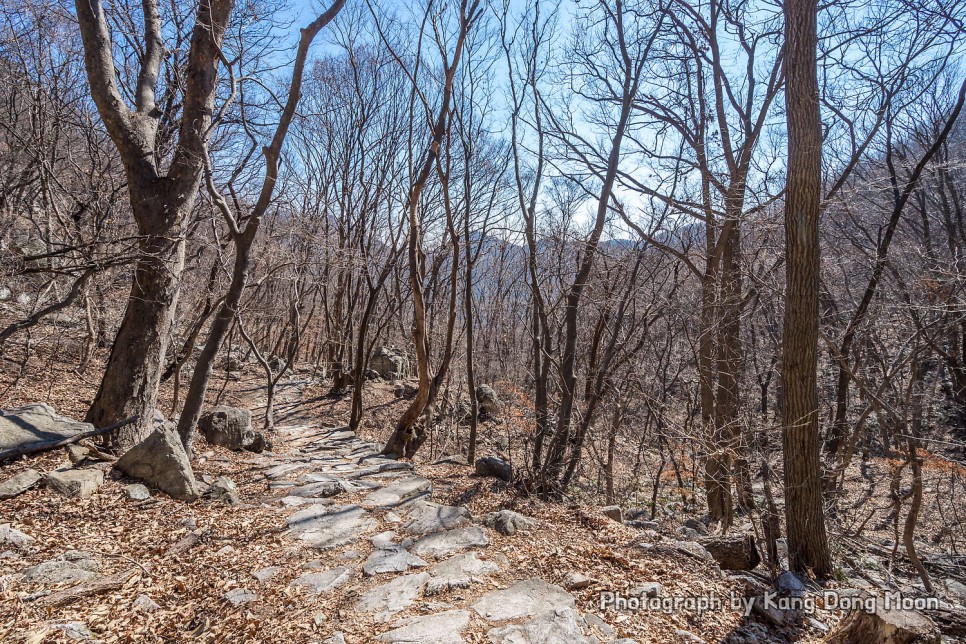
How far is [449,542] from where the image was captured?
138 inches

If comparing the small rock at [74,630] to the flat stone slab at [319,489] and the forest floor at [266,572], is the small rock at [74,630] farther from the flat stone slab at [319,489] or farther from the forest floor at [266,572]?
the flat stone slab at [319,489]

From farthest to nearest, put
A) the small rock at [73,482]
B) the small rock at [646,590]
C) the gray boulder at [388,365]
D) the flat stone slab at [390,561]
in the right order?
1. the gray boulder at [388,365]
2. the small rock at [73,482]
3. the flat stone slab at [390,561]
4. the small rock at [646,590]

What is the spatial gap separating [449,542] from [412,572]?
0.48 metres

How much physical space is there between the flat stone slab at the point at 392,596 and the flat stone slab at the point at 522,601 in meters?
0.40

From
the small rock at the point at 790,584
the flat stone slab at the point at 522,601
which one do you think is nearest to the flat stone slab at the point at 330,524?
the flat stone slab at the point at 522,601

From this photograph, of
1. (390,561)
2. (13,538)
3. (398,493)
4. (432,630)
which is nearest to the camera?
(432,630)

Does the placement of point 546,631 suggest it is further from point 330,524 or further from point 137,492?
point 137,492

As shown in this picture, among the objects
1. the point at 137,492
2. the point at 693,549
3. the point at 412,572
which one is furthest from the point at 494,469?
the point at 137,492

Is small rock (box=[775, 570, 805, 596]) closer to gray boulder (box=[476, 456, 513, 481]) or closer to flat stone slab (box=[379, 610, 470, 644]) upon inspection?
flat stone slab (box=[379, 610, 470, 644])

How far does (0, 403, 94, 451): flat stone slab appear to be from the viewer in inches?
149

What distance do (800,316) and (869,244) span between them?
24.1 feet

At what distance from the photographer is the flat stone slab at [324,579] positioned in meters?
2.87

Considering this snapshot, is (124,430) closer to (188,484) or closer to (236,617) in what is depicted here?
(188,484)

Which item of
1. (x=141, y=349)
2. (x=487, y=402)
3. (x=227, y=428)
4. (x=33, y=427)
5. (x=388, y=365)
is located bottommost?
(x=487, y=402)
